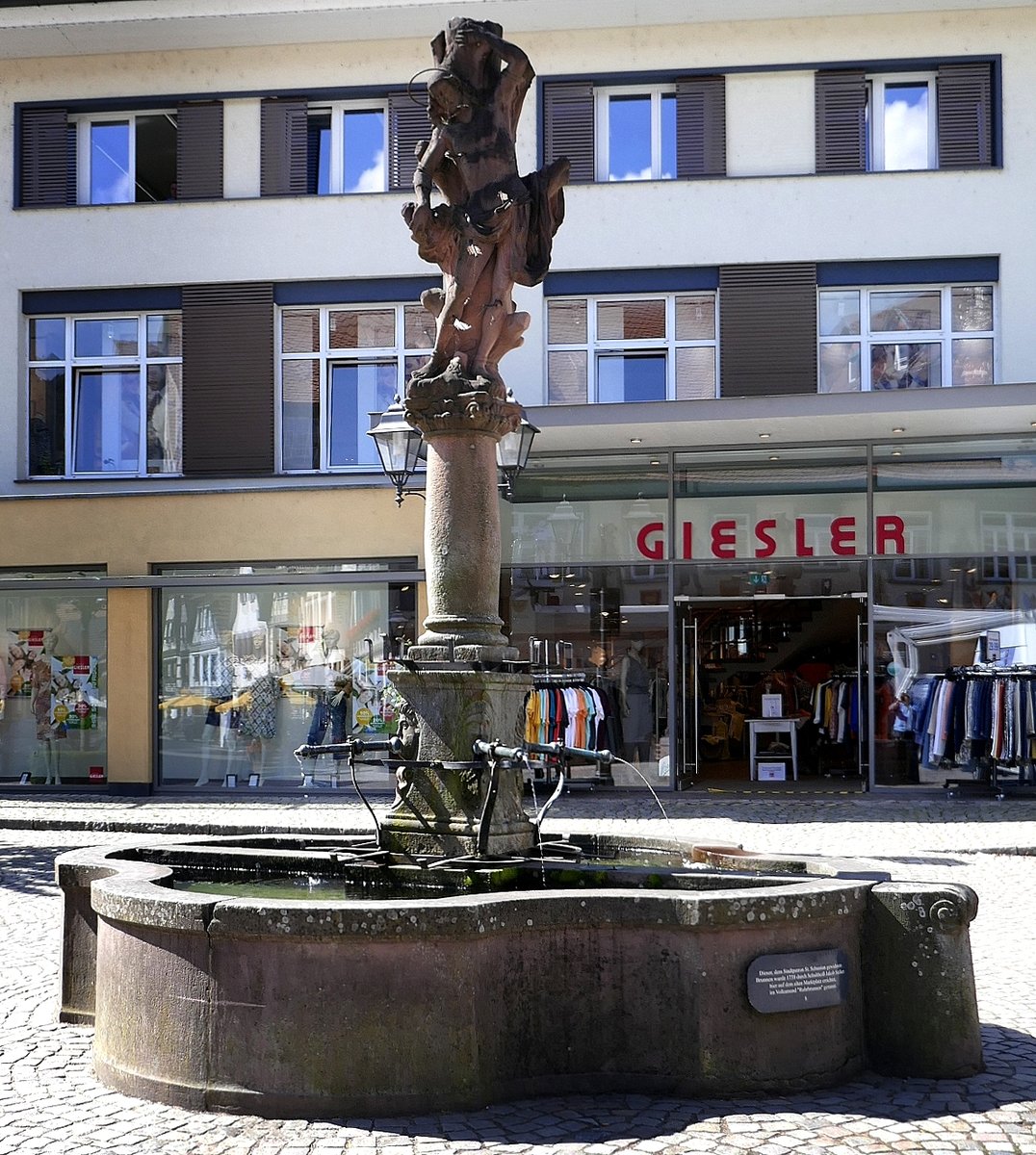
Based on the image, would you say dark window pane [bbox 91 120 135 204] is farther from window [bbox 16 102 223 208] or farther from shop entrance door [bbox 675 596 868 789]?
shop entrance door [bbox 675 596 868 789]

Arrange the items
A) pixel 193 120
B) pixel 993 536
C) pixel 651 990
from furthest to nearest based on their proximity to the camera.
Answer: pixel 193 120
pixel 993 536
pixel 651 990

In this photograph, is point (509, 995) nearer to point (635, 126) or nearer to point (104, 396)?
point (635, 126)

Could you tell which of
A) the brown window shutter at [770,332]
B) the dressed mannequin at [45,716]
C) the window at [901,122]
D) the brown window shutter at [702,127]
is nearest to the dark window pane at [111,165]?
the dressed mannequin at [45,716]

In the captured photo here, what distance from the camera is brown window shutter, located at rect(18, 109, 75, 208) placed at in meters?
21.1

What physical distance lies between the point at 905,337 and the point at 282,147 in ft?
28.2

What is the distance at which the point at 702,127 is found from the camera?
20031 mm

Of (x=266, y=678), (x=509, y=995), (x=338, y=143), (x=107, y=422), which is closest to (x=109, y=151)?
(x=338, y=143)

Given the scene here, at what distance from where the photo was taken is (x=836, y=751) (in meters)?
19.1

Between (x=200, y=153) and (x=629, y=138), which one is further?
(x=200, y=153)

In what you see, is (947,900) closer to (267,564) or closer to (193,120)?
(267,564)

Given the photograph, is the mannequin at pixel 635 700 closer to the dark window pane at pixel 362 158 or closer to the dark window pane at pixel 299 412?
the dark window pane at pixel 299 412

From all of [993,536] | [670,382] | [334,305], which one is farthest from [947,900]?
[334,305]

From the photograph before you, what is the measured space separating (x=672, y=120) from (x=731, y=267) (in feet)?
7.21

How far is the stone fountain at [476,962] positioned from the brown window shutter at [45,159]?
1617cm
